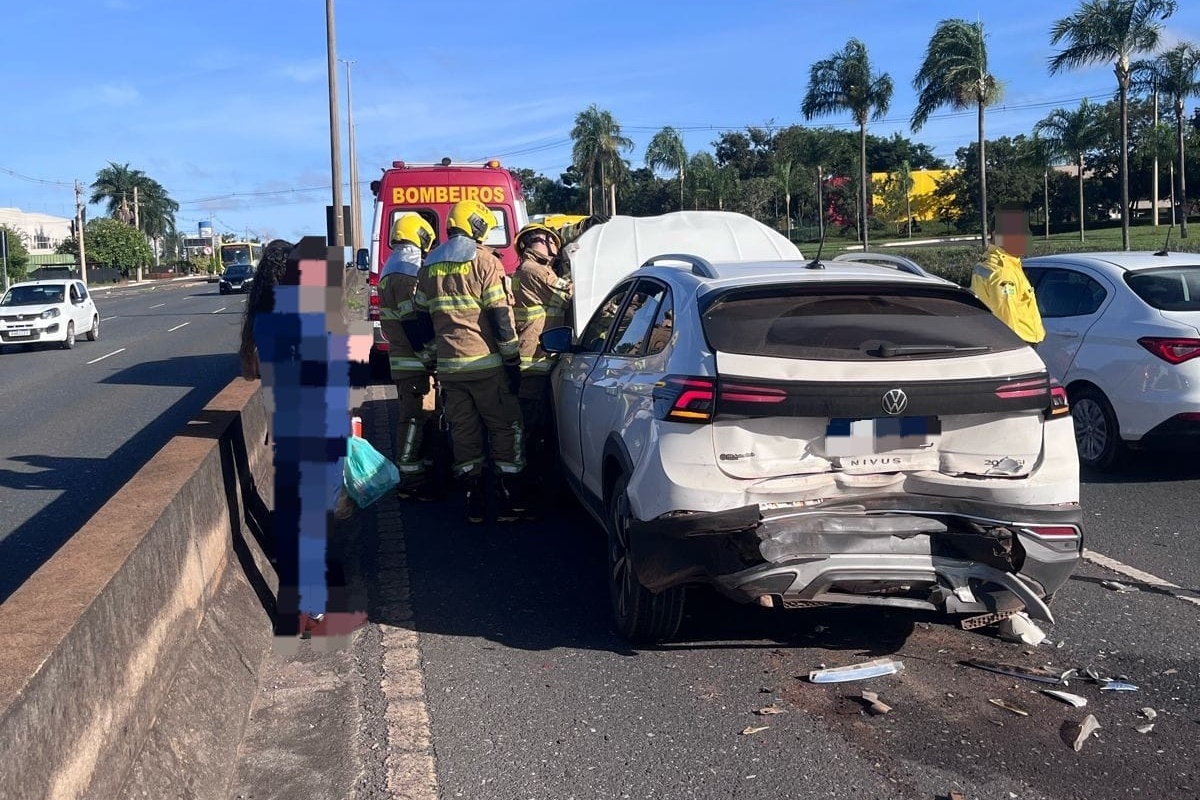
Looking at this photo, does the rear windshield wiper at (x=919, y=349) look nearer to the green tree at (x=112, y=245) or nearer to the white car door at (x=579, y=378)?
the white car door at (x=579, y=378)

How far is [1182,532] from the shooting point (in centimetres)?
675

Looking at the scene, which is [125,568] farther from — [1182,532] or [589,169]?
[589,169]

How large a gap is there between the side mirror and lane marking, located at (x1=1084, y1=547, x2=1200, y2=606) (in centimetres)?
312

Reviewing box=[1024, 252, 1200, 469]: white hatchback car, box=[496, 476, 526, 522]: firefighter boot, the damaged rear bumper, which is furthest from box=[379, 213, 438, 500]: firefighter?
box=[1024, 252, 1200, 469]: white hatchback car

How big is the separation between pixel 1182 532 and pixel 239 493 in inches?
215

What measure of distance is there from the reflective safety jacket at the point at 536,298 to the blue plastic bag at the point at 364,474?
5.88 ft

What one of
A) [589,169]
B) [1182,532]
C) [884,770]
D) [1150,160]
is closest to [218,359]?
[1182,532]

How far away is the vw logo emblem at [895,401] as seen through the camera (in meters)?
4.34

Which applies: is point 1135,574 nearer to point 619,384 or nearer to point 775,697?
point 775,697

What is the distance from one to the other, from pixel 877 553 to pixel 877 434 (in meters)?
0.46

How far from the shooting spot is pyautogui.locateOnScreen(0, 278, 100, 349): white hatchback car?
22.2 m

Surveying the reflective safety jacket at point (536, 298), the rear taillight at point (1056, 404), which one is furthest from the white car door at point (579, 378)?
the rear taillight at point (1056, 404)

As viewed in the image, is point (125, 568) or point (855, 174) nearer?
point (125, 568)

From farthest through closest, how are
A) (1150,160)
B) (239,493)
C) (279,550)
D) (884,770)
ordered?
(1150,160) < (239,493) < (279,550) < (884,770)
